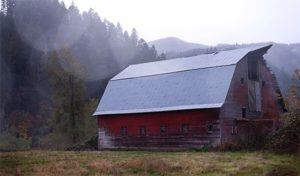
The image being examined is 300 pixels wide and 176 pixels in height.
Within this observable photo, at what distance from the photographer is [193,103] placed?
1305 inches

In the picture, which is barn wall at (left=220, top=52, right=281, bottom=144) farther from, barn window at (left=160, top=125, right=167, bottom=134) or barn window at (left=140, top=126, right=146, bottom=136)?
barn window at (left=140, top=126, right=146, bottom=136)

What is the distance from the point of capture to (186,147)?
110ft

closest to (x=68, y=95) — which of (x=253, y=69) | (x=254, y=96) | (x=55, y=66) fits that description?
(x=55, y=66)

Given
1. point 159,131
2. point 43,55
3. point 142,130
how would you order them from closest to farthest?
point 159,131
point 142,130
point 43,55

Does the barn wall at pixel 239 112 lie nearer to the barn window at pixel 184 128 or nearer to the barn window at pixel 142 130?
the barn window at pixel 184 128

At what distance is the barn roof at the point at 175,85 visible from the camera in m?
33.1

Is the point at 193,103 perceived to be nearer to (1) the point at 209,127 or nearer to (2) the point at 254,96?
(1) the point at 209,127

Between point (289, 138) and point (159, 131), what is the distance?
38.3ft

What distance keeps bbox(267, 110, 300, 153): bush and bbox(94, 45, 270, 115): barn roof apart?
5.19 meters

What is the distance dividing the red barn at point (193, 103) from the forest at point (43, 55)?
12248mm

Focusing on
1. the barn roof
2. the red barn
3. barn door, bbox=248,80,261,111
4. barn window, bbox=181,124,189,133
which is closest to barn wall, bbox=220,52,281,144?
the red barn

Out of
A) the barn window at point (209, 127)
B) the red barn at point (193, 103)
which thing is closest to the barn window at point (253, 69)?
the red barn at point (193, 103)

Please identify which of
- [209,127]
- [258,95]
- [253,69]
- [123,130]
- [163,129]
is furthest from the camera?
[123,130]

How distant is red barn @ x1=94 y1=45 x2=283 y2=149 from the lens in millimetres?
32531
